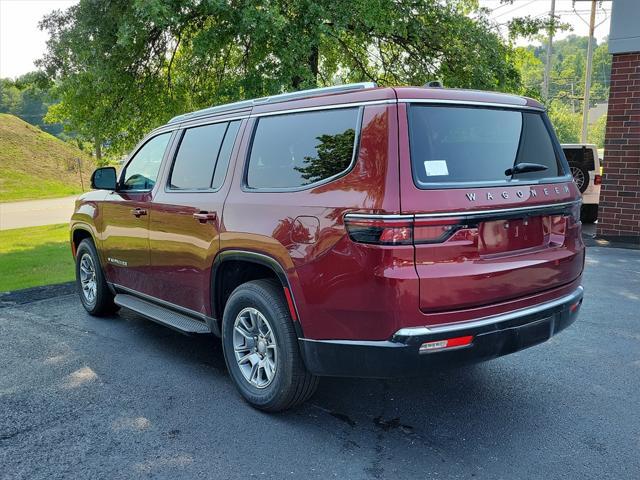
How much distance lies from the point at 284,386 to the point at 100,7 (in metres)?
9.44

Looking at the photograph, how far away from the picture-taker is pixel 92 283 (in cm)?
599

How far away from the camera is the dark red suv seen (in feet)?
9.51

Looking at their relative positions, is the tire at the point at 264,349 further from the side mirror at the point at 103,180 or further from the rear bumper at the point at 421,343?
the side mirror at the point at 103,180

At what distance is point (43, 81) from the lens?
11.9 meters

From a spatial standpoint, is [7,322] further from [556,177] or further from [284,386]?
[556,177]

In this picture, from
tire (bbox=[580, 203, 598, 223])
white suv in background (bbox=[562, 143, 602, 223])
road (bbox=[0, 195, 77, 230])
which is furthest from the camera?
road (bbox=[0, 195, 77, 230])

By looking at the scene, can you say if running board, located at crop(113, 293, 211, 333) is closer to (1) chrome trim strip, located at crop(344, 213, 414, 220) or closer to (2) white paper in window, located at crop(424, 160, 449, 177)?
(1) chrome trim strip, located at crop(344, 213, 414, 220)

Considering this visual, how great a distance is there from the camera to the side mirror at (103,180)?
17.3ft

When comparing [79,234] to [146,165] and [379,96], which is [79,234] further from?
[379,96]

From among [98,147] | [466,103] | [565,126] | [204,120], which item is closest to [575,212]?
[466,103]

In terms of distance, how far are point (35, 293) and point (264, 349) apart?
15.2 feet

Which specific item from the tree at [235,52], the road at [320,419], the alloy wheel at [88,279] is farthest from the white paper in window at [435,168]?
the tree at [235,52]

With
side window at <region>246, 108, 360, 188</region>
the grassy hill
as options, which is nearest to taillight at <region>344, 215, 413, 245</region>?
side window at <region>246, 108, 360, 188</region>

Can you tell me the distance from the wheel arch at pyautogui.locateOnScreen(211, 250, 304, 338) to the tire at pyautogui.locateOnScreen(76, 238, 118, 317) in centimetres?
217
